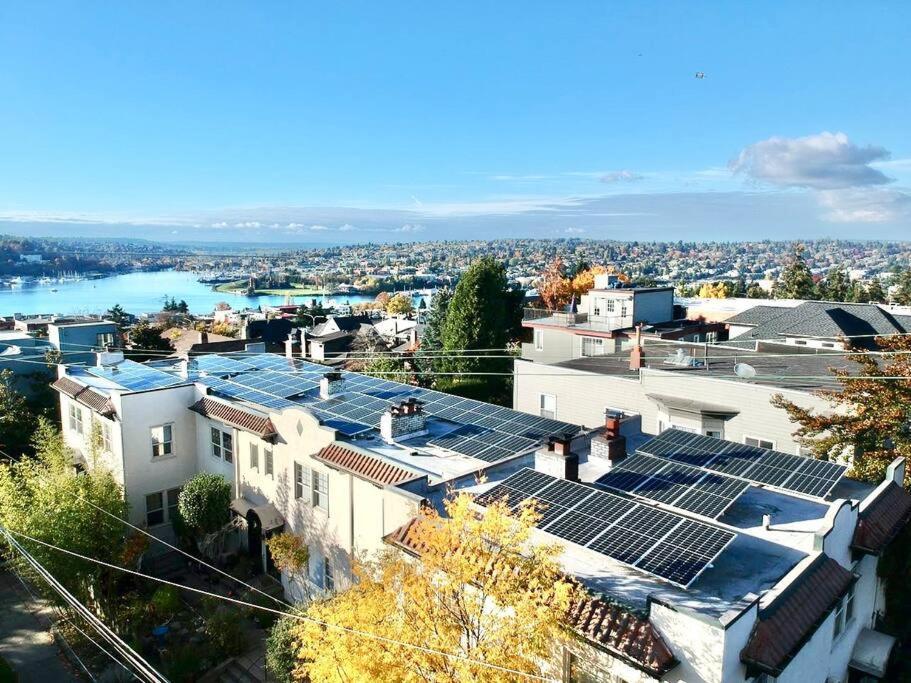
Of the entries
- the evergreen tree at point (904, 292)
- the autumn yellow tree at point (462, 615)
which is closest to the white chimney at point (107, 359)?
the autumn yellow tree at point (462, 615)

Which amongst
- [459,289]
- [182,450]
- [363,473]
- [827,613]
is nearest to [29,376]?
[182,450]

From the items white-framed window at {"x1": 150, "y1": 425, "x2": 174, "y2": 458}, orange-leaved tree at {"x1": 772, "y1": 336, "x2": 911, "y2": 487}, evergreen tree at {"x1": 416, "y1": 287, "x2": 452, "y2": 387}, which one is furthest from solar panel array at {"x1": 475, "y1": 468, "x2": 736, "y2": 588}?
evergreen tree at {"x1": 416, "y1": 287, "x2": 452, "y2": 387}

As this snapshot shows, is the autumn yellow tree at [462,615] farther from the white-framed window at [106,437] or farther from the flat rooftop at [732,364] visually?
the white-framed window at [106,437]

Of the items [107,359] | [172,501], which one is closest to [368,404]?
[172,501]

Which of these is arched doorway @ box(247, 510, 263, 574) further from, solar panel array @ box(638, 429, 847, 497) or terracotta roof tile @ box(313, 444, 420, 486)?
solar panel array @ box(638, 429, 847, 497)

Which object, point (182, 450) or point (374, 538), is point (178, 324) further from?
point (374, 538)
